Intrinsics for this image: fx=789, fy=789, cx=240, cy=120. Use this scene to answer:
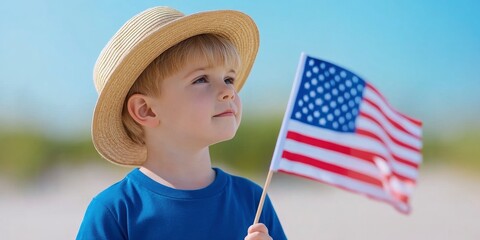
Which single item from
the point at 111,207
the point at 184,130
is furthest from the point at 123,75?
the point at 111,207

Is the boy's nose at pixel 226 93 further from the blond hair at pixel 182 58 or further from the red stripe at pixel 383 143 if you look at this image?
the red stripe at pixel 383 143

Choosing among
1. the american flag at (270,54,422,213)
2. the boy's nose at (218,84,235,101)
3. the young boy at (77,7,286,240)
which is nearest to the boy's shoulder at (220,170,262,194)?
the young boy at (77,7,286,240)

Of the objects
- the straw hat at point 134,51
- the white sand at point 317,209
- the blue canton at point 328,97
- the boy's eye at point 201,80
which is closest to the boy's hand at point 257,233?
the blue canton at point 328,97

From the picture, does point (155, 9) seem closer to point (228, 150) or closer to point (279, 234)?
point (279, 234)

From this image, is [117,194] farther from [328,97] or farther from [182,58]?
[328,97]

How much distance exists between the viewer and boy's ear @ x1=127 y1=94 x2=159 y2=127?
2.27 metres

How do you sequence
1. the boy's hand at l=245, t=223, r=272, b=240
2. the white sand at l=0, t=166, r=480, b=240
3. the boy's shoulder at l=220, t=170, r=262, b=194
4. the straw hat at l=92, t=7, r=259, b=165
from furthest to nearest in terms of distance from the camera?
the white sand at l=0, t=166, r=480, b=240
the boy's shoulder at l=220, t=170, r=262, b=194
the straw hat at l=92, t=7, r=259, b=165
the boy's hand at l=245, t=223, r=272, b=240

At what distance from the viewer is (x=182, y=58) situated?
222 centimetres

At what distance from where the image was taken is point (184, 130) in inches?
86.7

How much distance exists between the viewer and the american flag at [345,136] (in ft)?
6.04

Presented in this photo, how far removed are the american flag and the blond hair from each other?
1.24 feet

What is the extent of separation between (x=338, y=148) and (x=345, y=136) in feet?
0.12

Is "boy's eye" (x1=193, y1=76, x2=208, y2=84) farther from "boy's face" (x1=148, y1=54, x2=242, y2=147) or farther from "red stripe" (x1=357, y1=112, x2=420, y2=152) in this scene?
"red stripe" (x1=357, y1=112, x2=420, y2=152)

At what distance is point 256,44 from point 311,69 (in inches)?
27.7
